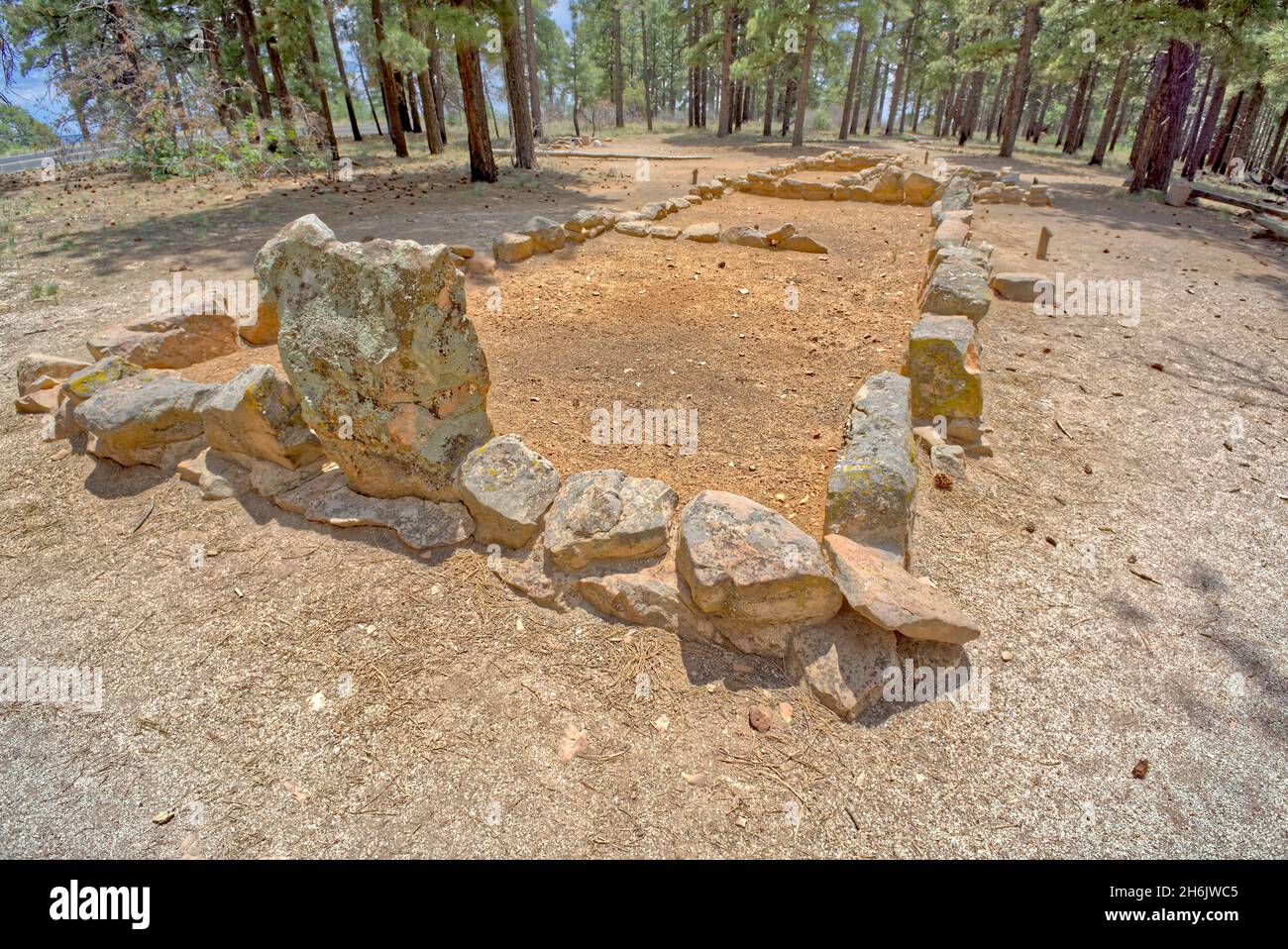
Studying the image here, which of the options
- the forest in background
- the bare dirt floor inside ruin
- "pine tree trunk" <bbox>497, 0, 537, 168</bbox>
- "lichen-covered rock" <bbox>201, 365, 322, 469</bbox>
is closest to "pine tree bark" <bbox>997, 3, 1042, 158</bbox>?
the forest in background

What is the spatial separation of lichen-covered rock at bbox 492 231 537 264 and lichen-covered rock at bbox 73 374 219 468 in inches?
186

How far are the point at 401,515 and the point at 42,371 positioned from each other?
3.98 metres

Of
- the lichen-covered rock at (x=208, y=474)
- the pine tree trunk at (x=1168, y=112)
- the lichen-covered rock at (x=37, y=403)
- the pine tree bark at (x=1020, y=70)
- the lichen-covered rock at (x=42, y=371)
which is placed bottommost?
the lichen-covered rock at (x=208, y=474)

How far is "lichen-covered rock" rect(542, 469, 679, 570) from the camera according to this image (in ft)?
10.7

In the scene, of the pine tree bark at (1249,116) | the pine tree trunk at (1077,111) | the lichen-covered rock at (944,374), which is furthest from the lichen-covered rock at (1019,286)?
the pine tree trunk at (1077,111)

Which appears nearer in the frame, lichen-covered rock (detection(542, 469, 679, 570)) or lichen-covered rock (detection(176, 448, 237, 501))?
lichen-covered rock (detection(542, 469, 679, 570))

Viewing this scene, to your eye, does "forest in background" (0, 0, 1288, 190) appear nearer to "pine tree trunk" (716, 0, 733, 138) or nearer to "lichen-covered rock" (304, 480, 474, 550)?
"pine tree trunk" (716, 0, 733, 138)

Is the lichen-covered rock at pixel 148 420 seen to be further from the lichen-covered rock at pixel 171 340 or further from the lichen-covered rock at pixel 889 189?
the lichen-covered rock at pixel 889 189

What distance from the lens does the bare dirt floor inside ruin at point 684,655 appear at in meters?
2.35

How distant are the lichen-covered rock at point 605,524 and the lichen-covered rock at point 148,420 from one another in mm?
2782

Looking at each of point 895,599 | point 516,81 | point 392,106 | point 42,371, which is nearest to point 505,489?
point 895,599

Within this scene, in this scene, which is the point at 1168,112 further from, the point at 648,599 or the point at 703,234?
the point at 648,599

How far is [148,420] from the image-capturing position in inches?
161
